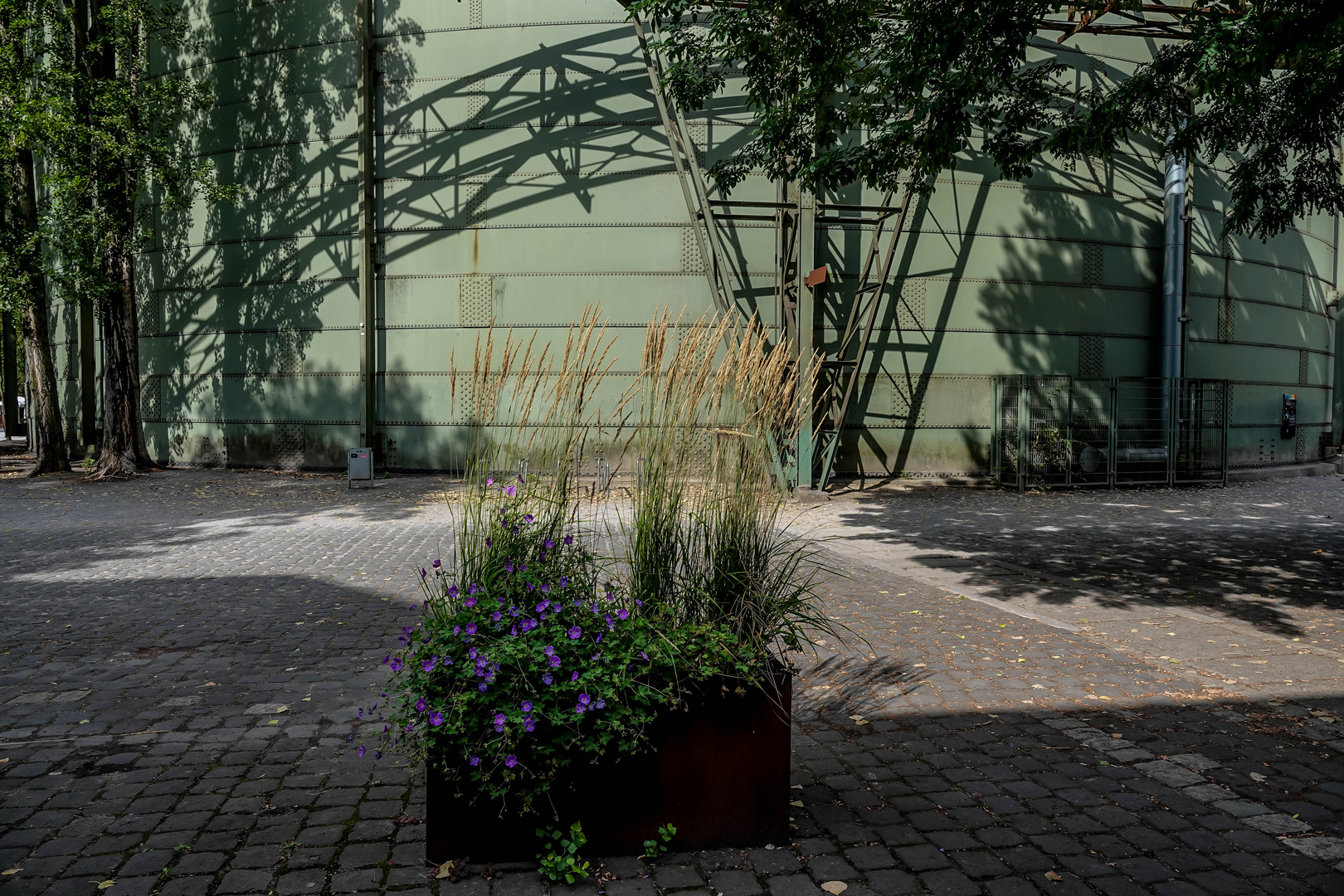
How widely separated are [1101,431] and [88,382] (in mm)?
21721

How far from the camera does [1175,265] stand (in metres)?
16.2

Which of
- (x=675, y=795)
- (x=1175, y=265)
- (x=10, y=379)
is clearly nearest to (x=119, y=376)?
(x=675, y=795)

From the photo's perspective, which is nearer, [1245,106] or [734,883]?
[734,883]

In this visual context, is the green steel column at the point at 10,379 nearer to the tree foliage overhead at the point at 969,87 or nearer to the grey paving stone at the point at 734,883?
the tree foliage overhead at the point at 969,87

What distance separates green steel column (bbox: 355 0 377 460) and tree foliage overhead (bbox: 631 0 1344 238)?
8063mm

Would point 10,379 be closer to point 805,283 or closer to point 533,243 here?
point 533,243

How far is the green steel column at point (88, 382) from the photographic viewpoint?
66.1 feet

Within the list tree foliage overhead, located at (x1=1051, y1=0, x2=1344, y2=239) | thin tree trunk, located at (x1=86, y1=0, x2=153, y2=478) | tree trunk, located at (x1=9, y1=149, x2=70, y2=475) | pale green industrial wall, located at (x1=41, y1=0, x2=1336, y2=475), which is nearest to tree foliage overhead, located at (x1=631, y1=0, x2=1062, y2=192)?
tree foliage overhead, located at (x1=1051, y1=0, x2=1344, y2=239)

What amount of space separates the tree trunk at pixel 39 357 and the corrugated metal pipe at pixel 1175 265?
21044 millimetres

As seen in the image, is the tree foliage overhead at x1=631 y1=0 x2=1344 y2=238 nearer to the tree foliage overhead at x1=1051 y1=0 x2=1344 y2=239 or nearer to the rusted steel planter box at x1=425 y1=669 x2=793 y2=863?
the tree foliage overhead at x1=1051 y1=0 x2=1344 y2=239

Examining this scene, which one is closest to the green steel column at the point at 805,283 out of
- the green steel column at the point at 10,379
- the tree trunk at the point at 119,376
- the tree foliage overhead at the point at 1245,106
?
the tree foliage overhead at the point at 1245,106

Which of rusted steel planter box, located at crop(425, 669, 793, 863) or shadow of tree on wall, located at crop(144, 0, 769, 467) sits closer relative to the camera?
rusted steel planter box, located at crop(425, 669, 793, 863)

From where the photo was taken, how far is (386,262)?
1616cm

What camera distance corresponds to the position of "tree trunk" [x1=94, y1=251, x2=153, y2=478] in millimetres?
15859
